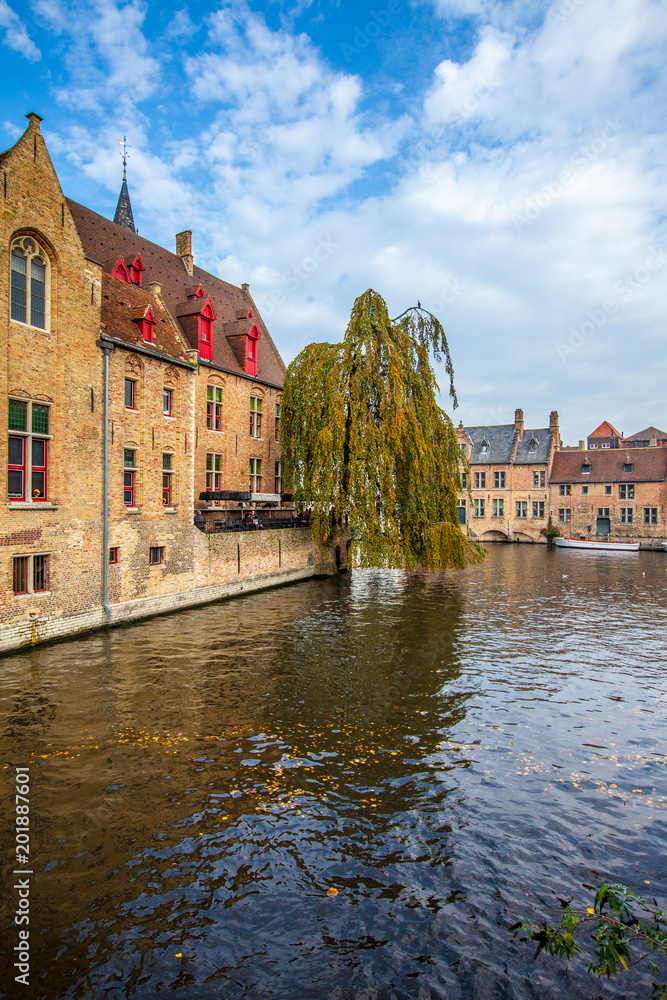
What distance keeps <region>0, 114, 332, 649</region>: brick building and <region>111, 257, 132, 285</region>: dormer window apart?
0.18 ft

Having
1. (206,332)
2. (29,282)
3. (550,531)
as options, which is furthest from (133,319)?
(550,531)

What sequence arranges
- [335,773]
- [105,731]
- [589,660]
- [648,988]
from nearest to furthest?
[648,988], [335,773], [105,731], [589,660]

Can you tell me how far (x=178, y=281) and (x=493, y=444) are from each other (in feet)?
121

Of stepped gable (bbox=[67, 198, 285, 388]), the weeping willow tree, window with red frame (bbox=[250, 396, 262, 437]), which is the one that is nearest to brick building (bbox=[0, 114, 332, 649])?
stepped gable (bbox=[67, 198, 285, 388])

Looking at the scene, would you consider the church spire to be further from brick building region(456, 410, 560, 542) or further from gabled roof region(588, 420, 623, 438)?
gabled roof region(588, 420, 623, 438)

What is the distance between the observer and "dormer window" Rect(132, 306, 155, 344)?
1788cm

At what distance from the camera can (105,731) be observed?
30.3ft

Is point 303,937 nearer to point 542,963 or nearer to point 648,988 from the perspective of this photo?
point 542,963

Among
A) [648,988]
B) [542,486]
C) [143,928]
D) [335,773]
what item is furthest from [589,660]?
[542,486]

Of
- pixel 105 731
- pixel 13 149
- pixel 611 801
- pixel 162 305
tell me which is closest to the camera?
pixel 611 801

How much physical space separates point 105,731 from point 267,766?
117 inches

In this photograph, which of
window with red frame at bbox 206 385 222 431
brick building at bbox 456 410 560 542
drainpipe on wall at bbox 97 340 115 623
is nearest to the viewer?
drainpipe on wall at bbox 97 340 115 623

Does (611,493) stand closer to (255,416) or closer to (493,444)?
(493,444)

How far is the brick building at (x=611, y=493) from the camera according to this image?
46.7 meters
